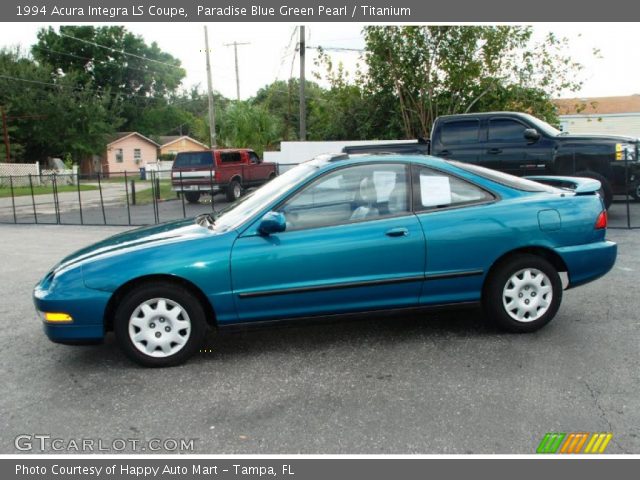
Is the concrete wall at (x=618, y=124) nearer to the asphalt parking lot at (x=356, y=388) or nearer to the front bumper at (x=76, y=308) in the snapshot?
the asphalt parking lot at (x=356, y=388)

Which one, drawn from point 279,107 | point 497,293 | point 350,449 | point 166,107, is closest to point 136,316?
point 350,449

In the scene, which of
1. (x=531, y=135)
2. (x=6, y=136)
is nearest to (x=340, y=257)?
(x=531, y=135)

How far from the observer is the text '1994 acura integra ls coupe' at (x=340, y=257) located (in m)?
4.09

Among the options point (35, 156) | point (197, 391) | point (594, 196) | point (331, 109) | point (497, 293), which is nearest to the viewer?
point (197, 391)

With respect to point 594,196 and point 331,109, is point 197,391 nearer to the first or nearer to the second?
point 594,196

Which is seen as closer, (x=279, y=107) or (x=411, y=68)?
(x=411, y=68)

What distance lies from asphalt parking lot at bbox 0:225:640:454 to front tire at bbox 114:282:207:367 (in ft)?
0.45

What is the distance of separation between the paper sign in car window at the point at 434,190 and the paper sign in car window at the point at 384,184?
0.24 m

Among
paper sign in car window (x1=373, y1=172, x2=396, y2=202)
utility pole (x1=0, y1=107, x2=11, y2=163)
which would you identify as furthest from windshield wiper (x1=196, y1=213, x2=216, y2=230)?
utility pole (x1=0, y1=107, x2=11, y2=163)

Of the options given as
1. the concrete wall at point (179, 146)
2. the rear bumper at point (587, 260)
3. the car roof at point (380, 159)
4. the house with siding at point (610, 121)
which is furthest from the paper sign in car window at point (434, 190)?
the concrete wall at point (179, 146)

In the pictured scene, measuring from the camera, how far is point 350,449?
2.99 meters

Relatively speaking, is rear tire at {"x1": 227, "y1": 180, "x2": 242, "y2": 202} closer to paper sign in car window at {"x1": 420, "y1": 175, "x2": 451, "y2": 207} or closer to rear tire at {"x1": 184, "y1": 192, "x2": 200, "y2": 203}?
rear tire at {"x1": 184, "y1": 192, "x2": 200, "y2": 203}

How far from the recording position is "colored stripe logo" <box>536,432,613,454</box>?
9.73 feet

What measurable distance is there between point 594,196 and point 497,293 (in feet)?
4.11
